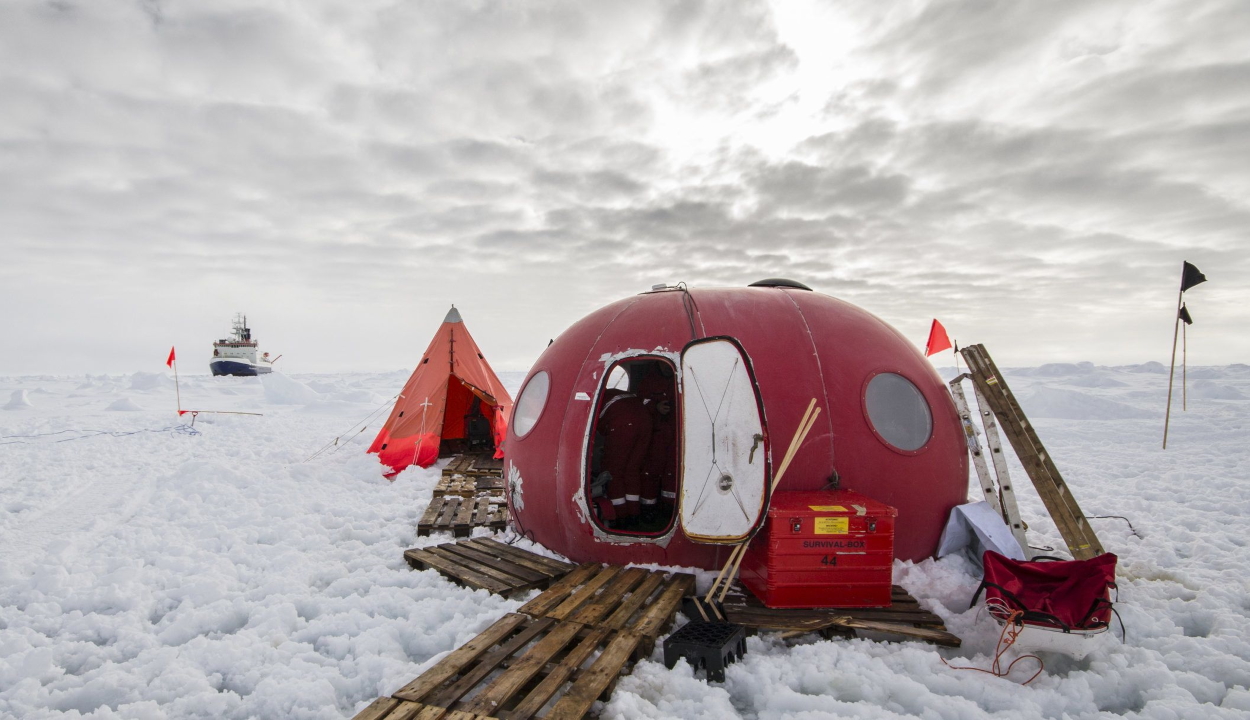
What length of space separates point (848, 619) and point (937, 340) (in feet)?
15.5

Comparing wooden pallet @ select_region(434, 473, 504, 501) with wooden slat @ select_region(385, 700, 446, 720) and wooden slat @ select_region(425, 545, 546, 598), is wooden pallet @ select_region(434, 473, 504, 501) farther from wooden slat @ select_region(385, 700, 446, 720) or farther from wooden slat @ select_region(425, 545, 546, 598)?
wooden slat @ select_region(385, 700, 446, 720)

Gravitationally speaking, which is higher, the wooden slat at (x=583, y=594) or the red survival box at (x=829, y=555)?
the red survival box at (x=829, y=555)

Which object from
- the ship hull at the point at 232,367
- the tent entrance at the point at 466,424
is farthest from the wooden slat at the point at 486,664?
the ship hull at the point at 232,367

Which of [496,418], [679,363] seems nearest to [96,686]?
[679,363]

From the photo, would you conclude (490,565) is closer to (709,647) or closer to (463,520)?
(463,520)

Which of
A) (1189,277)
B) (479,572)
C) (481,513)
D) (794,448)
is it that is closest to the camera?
(794,448)

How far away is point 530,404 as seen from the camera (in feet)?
20.1

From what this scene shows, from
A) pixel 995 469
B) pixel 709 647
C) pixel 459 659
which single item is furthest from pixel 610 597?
pixel 995 469

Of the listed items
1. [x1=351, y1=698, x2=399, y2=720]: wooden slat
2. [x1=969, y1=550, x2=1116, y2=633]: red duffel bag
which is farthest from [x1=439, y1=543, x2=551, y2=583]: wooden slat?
[x1=969, y1=550, x2=1116, y2=633]: red duffel bag

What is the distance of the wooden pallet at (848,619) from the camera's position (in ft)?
13.0

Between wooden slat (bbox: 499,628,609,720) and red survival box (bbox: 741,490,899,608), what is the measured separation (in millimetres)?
1384

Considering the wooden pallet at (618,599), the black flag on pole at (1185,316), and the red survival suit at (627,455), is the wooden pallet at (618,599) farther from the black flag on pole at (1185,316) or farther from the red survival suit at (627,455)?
the black flag on pole at (1185,316)

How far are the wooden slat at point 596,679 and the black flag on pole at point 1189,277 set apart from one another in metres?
9.32

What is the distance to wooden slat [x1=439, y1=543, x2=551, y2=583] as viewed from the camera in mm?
4977
